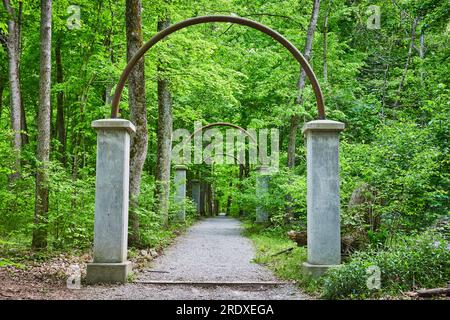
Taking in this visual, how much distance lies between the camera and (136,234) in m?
9.24

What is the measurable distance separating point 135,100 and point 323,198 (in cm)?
462

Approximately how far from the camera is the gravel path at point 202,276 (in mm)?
5898

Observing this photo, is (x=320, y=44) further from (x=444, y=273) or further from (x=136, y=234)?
(x=444, y=273)

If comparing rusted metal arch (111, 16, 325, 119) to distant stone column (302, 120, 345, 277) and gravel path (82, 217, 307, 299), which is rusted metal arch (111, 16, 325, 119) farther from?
gravel path (82, 217, 307, 299)

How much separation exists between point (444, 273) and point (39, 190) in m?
6.67

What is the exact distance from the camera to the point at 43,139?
7.81 meters

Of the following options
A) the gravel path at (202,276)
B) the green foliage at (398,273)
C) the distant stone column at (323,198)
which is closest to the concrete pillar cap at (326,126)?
the distant stone column at (323,198)

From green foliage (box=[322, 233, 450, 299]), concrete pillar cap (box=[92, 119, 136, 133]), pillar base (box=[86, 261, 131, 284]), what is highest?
concrete pillar cap (box=[92, 119, 136, 133])

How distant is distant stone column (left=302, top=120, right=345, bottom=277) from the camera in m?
6.52

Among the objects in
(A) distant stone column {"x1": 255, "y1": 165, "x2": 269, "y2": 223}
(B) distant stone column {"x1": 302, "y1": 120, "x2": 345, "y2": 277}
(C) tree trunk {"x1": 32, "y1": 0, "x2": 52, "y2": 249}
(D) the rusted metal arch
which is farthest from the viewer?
(A) distant stone column {"x1": 255, "y1": 165, "x2": 269, "y2": 223}

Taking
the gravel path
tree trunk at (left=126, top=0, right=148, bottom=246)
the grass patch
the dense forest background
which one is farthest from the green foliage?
tree trunk at (left=126, top=0, right=148, bottom=246)

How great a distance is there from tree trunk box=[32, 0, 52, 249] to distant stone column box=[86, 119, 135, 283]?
1538mm
